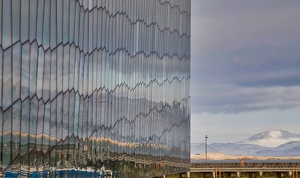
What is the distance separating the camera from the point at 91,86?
41.8m

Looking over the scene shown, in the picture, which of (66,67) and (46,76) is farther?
(66,67)

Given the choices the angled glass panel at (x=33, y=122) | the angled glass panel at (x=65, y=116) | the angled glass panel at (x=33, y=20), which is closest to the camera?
the angled glass panel at (x=33, y=20)

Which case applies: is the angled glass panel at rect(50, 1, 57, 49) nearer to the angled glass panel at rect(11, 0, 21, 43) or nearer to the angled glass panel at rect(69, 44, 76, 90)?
the angled glass panel at rect(69, 44, 76, 90)

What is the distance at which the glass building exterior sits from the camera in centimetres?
3011

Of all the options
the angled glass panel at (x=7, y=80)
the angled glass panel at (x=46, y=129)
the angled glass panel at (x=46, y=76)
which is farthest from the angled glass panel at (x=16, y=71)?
the angled glass panel at (x=46, y=129)

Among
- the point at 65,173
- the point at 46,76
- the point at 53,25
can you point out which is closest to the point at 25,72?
the point at 46,76

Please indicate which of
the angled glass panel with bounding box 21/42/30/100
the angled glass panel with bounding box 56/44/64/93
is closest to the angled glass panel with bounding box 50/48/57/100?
the angled glass panel with bounding box 56/44/64/93

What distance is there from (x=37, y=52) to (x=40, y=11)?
171 centimetres

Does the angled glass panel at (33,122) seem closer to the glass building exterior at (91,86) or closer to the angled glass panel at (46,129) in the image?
the glass building exterior at (91,86)

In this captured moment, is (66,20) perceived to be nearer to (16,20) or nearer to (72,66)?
(72,66)

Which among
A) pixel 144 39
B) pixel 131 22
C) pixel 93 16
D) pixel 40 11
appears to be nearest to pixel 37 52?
pixel 40 11

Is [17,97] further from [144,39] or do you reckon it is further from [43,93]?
[144,39]

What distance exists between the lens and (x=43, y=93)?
33.1 meters

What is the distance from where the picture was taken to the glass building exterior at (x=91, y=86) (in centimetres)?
3011
